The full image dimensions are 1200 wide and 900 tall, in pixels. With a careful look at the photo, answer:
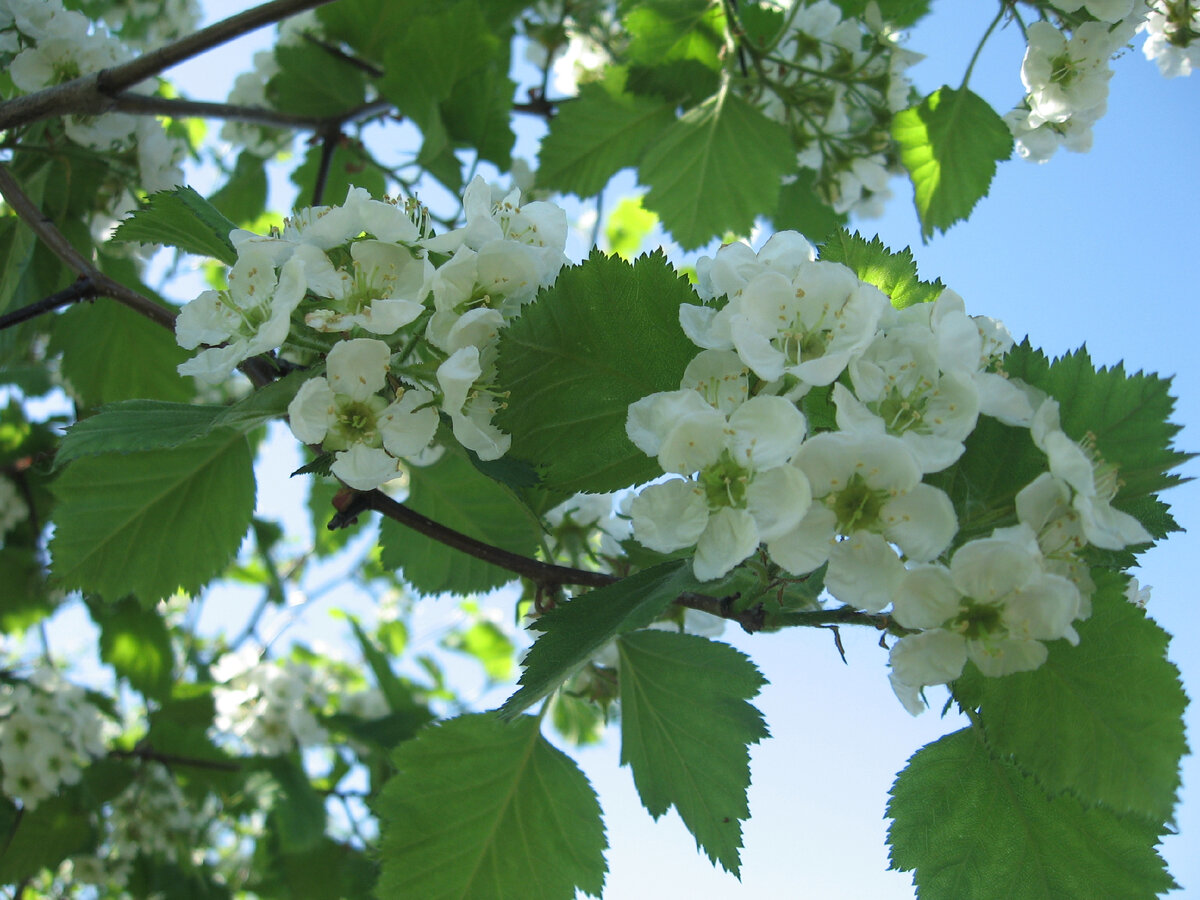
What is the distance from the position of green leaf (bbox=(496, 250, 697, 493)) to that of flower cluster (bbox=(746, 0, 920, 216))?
145 cm

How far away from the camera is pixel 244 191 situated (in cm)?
275

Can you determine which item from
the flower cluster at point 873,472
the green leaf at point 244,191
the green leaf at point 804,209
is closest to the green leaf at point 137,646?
the green leaf at point 244,191

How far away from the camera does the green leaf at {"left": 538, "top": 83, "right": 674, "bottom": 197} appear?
96.5 inches

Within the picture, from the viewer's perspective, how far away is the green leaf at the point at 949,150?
1999 millimetres

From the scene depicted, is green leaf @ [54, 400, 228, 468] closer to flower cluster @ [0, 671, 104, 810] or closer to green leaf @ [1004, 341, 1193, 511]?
green leaf @ [1004, 341, 1193, 511]

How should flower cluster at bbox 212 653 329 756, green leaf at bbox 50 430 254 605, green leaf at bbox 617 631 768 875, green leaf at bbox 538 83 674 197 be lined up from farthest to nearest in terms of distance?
1. flower cluster at bbox 212 653 329 756
2. green leaf at bbox 538 83 674 197
3. green leaf at bbox 50 430 254 605
4. green leaf at bbox 617 631 768 875

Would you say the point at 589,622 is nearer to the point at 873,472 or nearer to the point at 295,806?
the point at 873,472

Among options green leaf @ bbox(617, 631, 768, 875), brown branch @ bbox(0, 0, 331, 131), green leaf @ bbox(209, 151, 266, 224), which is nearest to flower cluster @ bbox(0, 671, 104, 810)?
green leaf @ bbox(209, 151, 266, 224)

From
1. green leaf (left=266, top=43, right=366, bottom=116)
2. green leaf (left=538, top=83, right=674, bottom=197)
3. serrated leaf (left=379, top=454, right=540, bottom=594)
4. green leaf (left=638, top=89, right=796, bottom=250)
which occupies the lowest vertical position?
serrated leaf (left=379, top=454, right=540, bottom=594)

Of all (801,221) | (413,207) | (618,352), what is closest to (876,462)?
(618,352)

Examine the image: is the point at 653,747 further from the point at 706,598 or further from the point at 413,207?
the point at 413,207

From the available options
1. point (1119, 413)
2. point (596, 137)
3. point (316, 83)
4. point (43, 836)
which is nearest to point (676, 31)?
point (596, 137)

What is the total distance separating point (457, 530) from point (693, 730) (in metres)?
0.54

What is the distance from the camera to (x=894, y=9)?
7.32 ft
